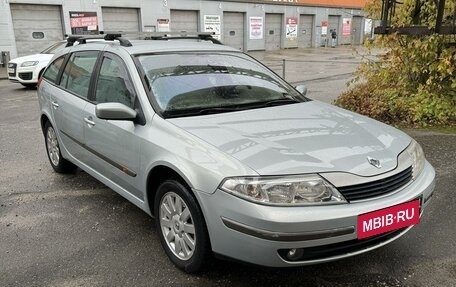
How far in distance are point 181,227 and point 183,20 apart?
969 inches

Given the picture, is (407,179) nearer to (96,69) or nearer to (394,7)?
(96,69)

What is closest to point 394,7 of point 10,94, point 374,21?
→ point 374,21

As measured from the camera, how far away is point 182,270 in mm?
3008

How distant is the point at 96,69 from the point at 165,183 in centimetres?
158

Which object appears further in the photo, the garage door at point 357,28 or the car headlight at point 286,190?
the garage door at point 357,28

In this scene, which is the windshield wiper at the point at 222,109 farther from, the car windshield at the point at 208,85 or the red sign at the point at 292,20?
the red sign at the point at 292,20

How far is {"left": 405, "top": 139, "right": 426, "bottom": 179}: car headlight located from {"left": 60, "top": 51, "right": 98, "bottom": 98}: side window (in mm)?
2809

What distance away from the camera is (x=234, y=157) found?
2.62 m

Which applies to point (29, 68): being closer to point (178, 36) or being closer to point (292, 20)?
point (178, 36)

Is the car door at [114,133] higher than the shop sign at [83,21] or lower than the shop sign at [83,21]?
lower

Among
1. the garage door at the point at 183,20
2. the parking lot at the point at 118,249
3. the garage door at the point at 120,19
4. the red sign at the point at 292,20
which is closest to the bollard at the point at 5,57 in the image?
the garage door at the point at 120,19

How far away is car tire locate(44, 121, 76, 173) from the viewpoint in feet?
16.4

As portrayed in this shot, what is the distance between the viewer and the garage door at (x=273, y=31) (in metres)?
31.2

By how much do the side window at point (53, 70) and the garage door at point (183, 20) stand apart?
Answer: 21266mm
